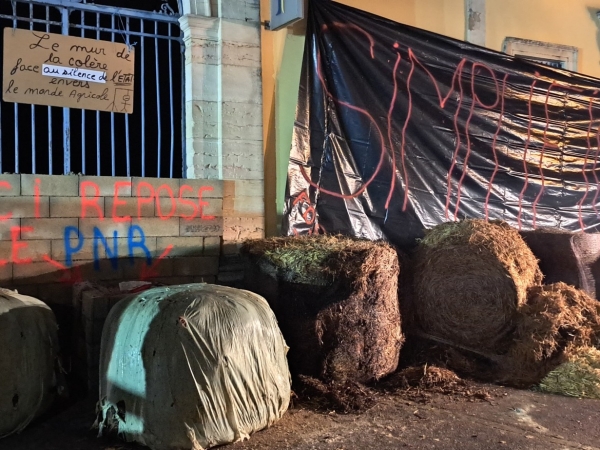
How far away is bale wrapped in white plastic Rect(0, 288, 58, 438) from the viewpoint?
3.09 m

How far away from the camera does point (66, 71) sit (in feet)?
14.5

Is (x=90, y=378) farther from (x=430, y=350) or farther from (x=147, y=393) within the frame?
(x=430, y=350)

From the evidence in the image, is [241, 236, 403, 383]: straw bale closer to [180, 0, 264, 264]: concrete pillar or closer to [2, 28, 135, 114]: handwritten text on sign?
[180, 0, 264, 264]: concrete pillar

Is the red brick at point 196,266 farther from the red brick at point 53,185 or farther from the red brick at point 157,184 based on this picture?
the red brick at point 53,185

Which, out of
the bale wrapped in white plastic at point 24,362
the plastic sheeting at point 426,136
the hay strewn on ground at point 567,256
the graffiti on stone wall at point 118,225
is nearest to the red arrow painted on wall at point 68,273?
the graffiti on stone wall at point 118,225

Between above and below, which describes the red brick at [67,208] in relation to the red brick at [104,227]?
above

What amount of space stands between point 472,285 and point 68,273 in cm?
319

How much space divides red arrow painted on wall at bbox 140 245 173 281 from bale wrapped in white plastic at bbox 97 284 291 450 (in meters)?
1.25

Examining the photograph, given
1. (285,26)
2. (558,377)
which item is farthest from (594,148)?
(285,26)

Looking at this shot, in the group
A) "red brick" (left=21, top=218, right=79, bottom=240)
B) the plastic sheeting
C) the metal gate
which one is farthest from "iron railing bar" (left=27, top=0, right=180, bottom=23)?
"red brick" (left=21, top=218, right=79, bottom=240)

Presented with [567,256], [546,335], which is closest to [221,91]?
[546,335]

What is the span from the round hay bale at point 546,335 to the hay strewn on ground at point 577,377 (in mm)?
52

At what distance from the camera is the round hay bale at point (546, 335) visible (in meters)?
4.12

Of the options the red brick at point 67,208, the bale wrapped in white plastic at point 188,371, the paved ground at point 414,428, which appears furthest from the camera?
the red brick at point 67,208
